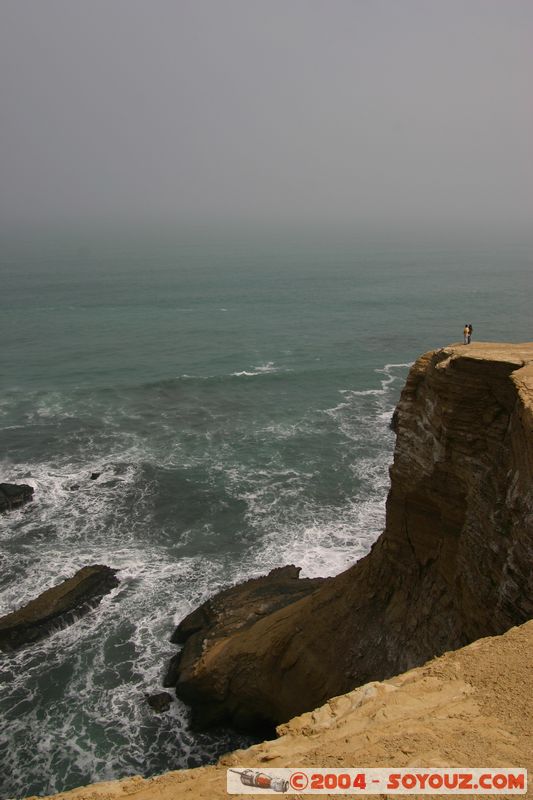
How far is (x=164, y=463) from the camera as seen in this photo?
1505 inches

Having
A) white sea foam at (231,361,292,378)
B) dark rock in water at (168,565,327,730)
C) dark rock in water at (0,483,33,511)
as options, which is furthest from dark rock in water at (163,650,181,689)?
white sea foam at (231,361,292,378)

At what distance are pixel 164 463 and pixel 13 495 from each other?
936cm

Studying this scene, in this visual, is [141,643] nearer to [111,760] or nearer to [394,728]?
[111,760]

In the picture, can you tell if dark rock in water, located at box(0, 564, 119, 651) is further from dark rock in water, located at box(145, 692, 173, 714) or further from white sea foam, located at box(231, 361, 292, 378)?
white sea foam, located at box(231, 361, 292, 378)

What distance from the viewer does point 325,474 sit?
1443 inches

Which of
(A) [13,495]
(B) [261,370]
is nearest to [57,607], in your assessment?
(A) [13,495]

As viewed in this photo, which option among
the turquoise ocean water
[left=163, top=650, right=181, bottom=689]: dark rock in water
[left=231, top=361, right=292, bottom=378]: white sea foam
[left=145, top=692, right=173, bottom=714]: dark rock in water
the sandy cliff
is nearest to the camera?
the sandy cliff

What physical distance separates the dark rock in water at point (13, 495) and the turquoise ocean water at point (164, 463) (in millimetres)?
925

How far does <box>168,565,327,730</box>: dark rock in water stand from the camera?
794 inches

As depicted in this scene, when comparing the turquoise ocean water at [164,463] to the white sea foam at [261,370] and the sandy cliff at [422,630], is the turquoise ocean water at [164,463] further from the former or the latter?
the sandy cliff at [422,630]

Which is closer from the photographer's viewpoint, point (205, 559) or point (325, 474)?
point (205, 559)

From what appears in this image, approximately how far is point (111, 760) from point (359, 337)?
57307 millimetres

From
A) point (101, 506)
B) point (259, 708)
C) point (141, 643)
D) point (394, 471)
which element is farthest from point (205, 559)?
point (394, 471)

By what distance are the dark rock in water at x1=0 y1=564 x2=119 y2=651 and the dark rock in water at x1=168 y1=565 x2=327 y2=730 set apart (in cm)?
469
